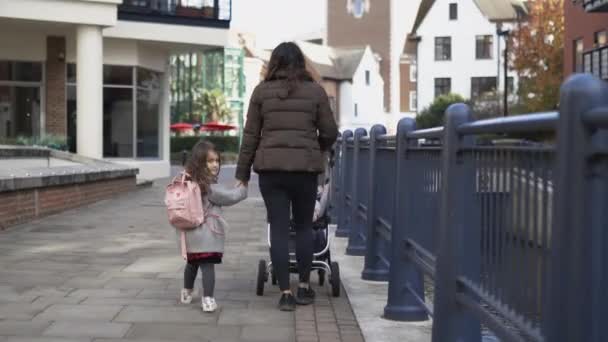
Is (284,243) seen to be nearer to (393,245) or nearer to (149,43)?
(393,245)

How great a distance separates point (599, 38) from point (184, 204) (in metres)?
30.1

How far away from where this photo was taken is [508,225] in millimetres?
3602

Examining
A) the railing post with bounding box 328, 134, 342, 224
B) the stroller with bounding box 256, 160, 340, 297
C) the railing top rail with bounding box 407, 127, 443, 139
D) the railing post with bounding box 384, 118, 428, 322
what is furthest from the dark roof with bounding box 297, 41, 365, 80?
the railing top rail with bounding box 407, 127, 443, 139

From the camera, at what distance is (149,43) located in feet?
93.0

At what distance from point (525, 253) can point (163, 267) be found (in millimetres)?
6253

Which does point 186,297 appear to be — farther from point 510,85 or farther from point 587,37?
point 510,85

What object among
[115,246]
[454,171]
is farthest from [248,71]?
[454,171]

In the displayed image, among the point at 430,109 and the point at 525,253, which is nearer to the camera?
the point at 525,253

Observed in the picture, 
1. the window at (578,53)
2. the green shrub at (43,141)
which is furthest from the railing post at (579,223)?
the window at (578,53)

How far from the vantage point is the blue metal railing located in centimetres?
267

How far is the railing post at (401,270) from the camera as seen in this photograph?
627cm

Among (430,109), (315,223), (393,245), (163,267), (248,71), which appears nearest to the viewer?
(393,245)

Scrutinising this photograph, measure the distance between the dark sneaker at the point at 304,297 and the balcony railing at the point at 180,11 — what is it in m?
21.1

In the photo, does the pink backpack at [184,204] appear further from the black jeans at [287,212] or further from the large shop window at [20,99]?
the large shop window at [20,99]
